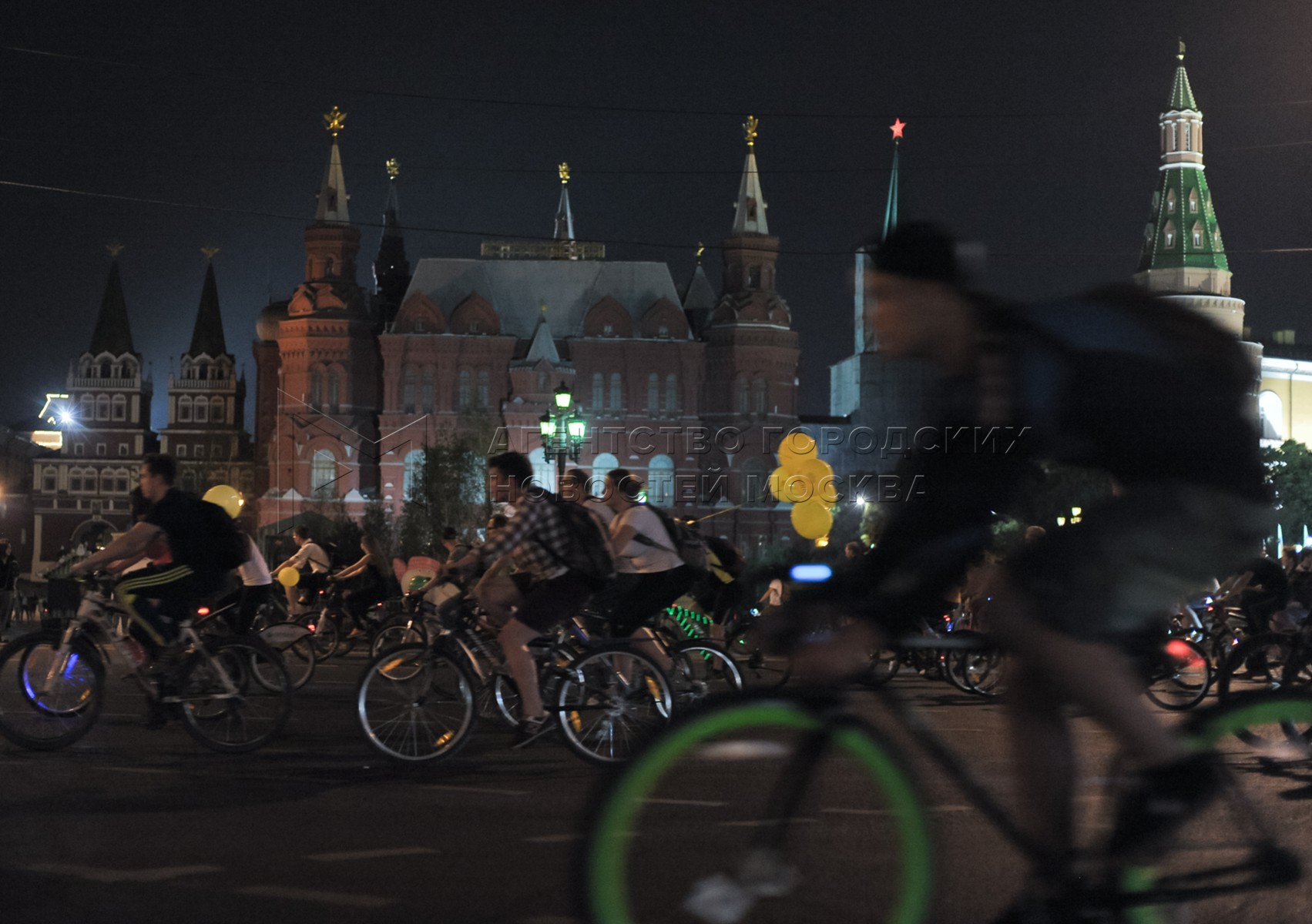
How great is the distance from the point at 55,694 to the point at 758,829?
6862 mm

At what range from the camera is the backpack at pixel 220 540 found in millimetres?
9414

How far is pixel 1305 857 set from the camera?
3.62 m

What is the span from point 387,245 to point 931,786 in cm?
11628

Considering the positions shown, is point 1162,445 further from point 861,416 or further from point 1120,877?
point 861,416

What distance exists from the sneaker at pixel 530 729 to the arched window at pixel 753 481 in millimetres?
81416

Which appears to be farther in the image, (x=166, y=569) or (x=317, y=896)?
(x=166, y=569)

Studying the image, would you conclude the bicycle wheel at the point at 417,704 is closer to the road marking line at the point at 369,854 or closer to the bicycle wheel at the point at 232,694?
the bicycle wheel at the point at 232,694

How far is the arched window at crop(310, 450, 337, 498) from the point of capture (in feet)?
294

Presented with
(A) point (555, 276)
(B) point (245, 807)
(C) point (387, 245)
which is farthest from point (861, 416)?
(B) point (245, 807)

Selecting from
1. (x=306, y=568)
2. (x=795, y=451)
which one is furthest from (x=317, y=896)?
(x=795, y=451)

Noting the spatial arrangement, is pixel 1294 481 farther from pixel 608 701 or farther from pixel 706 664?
pixel 608 701

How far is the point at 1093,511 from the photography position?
3.44 m

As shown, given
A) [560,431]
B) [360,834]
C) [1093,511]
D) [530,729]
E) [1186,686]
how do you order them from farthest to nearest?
[560,431] → [1186,686] → [530,729] → [360,834] → [1093,511]

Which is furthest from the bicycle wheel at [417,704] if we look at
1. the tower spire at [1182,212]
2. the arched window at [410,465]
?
the tower spire at [1182,212]
